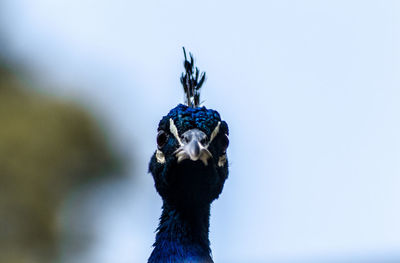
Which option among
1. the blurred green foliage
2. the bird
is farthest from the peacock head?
the blurred green foliage

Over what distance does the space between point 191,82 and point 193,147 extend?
1057 millimetres

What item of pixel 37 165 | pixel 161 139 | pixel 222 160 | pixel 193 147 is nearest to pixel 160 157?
pixel 161 139

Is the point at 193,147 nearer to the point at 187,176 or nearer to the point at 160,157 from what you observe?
the point at 187,176

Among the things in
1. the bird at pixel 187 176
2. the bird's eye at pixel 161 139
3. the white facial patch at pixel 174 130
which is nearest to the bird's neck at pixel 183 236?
the bird at pixel 187 176

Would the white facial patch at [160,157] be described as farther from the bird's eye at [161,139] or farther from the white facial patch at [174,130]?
the white facial patch at [174,130]

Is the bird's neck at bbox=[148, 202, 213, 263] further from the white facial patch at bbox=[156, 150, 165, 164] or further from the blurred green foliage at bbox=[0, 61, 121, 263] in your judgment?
the blurred green foliage at bbox=[0, 61, 121, 263]

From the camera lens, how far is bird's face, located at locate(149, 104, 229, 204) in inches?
203

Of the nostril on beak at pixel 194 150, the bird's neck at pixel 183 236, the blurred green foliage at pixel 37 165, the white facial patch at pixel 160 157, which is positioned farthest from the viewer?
the blurred green foliage at pixel 37 165

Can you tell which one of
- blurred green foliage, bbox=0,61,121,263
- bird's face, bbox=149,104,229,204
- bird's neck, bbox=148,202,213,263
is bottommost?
bird's neck, bbox=148,202,213,263

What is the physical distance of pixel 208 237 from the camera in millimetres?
5723

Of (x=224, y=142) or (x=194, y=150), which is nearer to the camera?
(x=194, y=150)

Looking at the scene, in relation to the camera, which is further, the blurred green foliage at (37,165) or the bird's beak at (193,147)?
the blurred green foliage at (37,165)

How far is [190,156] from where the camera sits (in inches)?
197

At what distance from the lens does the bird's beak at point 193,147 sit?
502 cm
